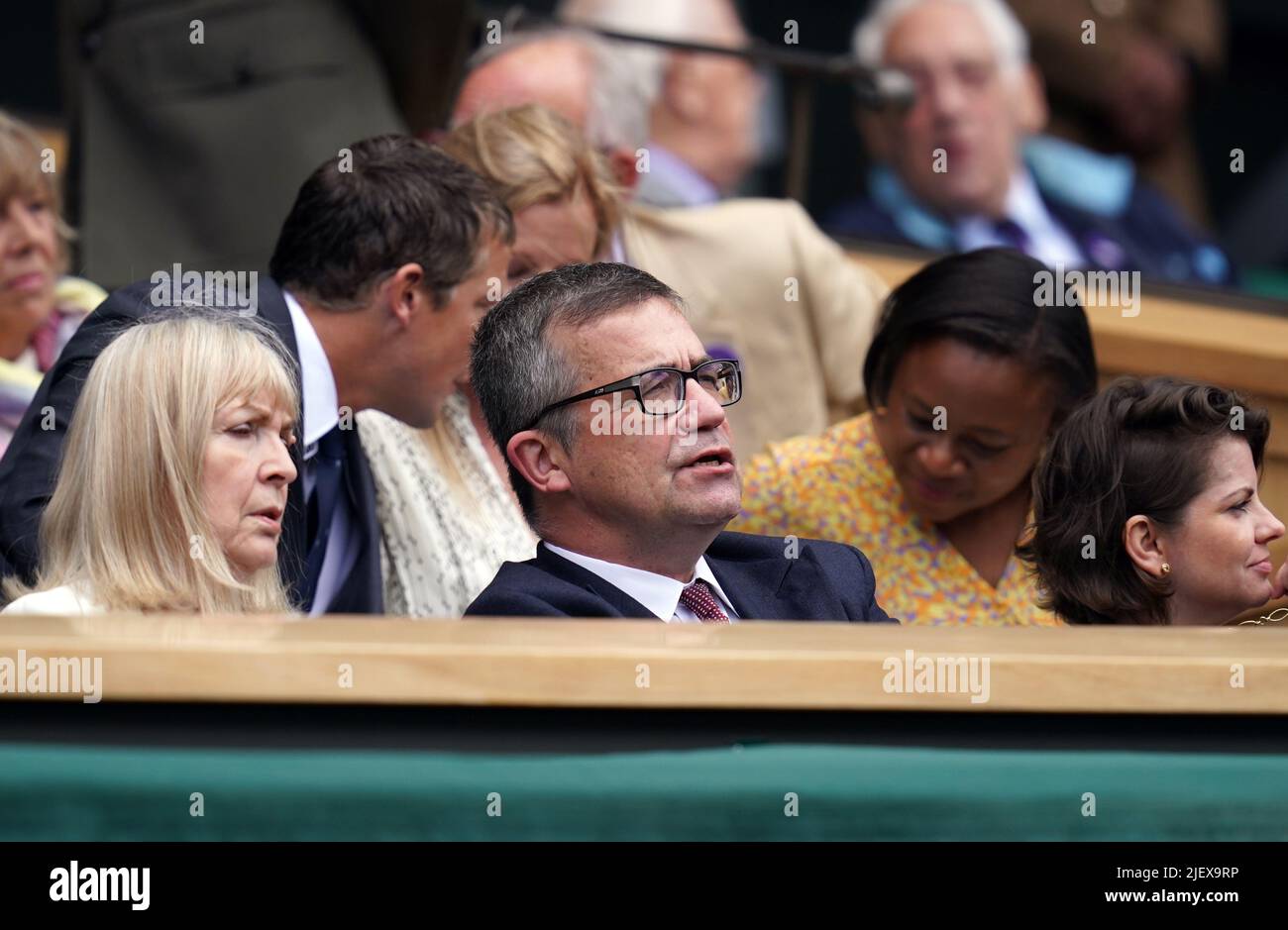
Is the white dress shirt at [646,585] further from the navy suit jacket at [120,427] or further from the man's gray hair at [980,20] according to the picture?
the man's gray hair at [980,20]

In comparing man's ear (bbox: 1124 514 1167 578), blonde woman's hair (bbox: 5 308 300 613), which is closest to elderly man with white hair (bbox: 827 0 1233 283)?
man's ear (bbox: 1124 514 1167 578)

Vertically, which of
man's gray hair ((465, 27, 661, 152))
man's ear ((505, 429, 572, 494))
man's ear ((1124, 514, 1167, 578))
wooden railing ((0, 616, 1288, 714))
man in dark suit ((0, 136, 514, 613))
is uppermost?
man's gray hair ((465, 27, 661, 152))

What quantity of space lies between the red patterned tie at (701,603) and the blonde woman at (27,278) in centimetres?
131

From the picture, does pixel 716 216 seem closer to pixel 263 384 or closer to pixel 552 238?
pixel 552 238

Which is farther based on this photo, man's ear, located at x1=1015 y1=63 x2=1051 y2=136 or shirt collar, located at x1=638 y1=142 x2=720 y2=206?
man's ear, located at x1=1015 y1=63 x2=1051 y2=136

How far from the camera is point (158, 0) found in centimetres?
311

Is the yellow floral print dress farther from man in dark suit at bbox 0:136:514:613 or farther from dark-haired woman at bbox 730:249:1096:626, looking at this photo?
man in dark suit at bbox 0:136:514:613

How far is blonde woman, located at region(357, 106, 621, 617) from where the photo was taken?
2553 mm

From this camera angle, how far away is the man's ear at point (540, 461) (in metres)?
1.92

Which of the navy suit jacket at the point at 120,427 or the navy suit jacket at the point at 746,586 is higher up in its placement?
the navy suit jacket at the point at 120,427

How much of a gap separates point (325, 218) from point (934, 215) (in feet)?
7.19

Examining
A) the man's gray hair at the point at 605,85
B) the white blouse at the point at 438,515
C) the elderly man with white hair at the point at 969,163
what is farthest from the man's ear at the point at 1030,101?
the white blouse at the point at 438,515

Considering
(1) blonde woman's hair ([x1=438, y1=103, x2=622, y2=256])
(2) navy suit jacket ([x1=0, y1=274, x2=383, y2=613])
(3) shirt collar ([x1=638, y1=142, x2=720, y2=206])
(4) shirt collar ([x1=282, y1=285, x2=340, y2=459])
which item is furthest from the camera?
(3) shirt collar ([x1=638, y1=142, x2=720, y2=206])

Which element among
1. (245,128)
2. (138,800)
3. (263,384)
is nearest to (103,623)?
(138,800)
